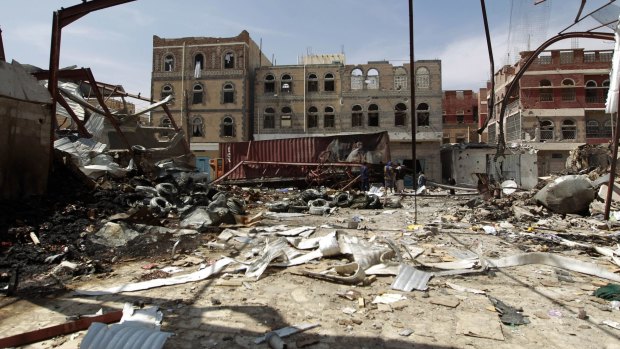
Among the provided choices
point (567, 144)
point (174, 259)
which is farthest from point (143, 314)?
point (567, 144)

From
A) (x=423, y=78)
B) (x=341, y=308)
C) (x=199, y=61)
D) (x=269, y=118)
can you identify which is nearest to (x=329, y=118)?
(x=269, y=118)

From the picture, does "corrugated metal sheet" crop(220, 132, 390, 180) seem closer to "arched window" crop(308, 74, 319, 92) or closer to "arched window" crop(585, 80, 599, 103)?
"arched window" crop(308, 74, 319, 92)

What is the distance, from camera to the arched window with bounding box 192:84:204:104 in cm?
3203

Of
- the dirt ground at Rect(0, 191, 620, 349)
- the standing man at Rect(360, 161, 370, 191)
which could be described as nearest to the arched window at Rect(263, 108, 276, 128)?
the standing man at Rect(360, 161, 370, 191)

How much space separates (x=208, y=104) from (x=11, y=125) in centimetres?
2575

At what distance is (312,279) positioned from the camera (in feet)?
13.5

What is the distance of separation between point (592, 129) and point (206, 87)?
111ft

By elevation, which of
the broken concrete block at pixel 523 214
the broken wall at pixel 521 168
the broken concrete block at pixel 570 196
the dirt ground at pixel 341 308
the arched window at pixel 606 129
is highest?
the arched window at pixel 606 129

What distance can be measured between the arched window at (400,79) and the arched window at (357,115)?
11.1 ft

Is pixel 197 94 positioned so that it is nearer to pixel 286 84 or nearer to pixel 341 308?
pixel 286 84

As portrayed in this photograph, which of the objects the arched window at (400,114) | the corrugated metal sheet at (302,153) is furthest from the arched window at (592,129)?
the corrugated metal sheet at (302,153)

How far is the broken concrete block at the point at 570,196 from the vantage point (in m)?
8.93

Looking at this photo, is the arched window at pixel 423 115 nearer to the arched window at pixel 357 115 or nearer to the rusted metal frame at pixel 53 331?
the arched window at pixel 357 115

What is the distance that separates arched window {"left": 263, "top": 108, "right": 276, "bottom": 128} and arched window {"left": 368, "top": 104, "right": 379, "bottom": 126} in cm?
803
